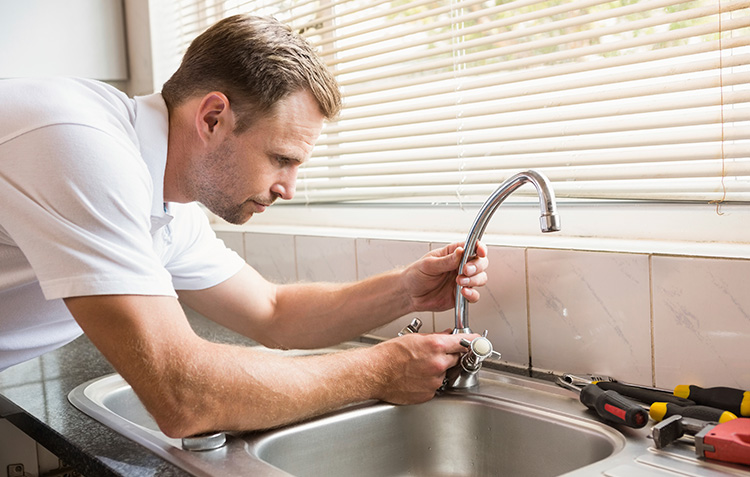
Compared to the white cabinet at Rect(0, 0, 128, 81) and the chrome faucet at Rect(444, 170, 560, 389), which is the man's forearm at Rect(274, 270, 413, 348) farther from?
the white cabinet at Rect(0, 0, 128, 81)

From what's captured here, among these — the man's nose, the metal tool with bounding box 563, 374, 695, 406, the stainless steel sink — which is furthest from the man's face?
the metal tool with bounding box 563, 374, 695, 406

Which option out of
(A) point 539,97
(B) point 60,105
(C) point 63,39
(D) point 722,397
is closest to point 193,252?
(B) point 60,105

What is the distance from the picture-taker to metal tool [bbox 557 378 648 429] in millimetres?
1017

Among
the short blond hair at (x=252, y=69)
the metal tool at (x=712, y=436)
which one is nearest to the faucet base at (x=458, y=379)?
the metal tool at (x=712, y=436)

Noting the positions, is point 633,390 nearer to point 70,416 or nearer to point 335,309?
point 335,309

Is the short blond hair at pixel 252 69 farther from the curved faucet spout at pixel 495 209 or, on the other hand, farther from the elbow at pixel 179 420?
the elbow at pixel 179 420

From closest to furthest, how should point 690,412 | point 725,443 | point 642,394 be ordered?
point 725,443
point 690,412
point 642,394

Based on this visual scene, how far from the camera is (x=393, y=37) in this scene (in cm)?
164

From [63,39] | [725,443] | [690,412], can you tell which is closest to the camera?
[725,443]

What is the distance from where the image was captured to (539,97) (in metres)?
1.40

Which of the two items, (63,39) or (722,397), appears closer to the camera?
(722,397)

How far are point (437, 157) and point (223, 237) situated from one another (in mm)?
850

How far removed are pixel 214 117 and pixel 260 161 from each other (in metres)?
0.10

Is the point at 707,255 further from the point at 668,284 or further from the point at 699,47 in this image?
the point at 699,47
